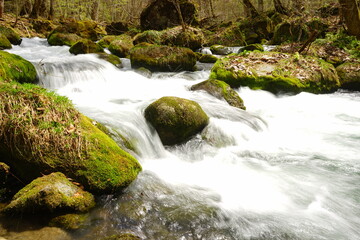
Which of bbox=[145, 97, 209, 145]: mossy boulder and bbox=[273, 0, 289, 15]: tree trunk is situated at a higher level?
bbox=[273, 0, 289, 15]: tree trunk

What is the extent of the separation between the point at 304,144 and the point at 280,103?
3.30 metres

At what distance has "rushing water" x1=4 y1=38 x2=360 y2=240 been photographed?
3252mm

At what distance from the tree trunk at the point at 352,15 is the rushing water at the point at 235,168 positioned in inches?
236

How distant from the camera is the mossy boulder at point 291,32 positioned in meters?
16.2

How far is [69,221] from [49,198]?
362 mm

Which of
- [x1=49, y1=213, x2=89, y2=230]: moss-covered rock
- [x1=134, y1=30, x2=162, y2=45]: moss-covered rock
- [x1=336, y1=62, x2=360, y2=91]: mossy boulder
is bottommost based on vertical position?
[x1=336, y1=62, x2=360, y2=91]: mossy boulder

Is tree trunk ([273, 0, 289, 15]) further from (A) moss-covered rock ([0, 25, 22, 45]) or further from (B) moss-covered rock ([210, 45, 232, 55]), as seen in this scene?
(A) moss-covered rock ([0, 25, 22, 45])

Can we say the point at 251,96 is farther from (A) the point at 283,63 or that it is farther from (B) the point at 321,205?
(B) the point at 321,205

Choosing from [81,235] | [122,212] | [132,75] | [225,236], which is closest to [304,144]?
[225,236]

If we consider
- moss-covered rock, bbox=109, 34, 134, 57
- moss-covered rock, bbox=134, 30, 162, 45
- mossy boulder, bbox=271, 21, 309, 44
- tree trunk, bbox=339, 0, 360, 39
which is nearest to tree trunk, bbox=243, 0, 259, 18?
mossy boulder, bbox=271, 21, 309, 44

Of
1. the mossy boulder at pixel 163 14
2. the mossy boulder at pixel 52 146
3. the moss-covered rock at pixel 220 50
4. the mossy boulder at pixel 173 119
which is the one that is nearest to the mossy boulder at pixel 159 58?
the moss-covered rock at pixel 220 50

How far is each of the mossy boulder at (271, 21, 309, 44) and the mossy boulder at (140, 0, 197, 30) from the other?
7389mm

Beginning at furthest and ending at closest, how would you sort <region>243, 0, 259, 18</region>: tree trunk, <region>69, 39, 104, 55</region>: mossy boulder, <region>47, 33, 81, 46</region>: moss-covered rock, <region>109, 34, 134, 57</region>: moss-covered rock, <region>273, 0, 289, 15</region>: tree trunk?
<region>273, 0, 289, 15</region>: tree trunk < <region>243, 0, 259, 18</region>: tree trunk < <region>47, 33, 81, 46</region>: moss-covered rock < <region>109, 34, 134, 57</region>: moss-covered rock < <region>69, 39, 104, 55</region>: mossy boulder

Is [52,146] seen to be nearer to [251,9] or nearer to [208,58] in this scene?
[208,58]
